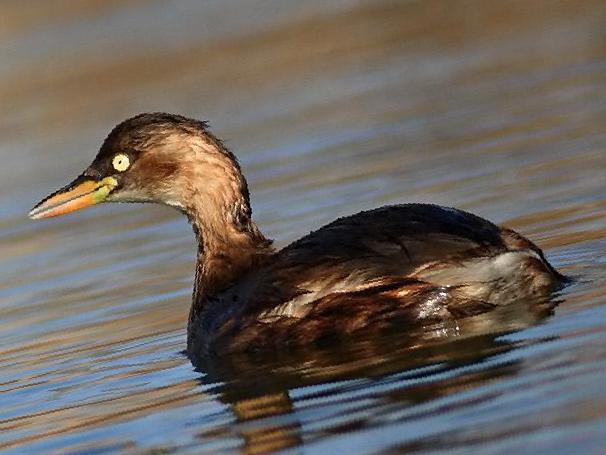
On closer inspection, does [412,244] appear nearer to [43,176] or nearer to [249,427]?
[249,427]

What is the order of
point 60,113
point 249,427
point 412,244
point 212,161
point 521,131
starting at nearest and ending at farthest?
1. point 249,427
2. point 412,244
3. point 212,161
4. point 521,131
5. point 60,113

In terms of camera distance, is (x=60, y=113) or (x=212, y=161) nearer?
(x=212, y=161)

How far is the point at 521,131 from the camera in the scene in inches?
512

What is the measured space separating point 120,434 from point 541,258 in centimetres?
223

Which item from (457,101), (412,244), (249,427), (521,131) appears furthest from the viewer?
(457,101)

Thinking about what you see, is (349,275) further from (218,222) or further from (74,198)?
(74,198)

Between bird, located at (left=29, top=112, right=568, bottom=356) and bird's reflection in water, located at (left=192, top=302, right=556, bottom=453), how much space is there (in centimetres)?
9

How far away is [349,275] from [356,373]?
27.8 inches

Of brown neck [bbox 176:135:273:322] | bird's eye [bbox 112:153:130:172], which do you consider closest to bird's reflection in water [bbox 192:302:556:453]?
brown neck [bbox 176:135:273:322]

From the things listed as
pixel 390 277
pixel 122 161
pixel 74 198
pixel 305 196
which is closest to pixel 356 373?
pixel 390 277

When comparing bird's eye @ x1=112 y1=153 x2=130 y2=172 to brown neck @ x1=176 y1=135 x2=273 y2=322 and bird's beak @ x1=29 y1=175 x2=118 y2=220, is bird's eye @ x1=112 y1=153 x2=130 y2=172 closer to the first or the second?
bird's beak @ x1=29 y1=175 x2=118 y2=220

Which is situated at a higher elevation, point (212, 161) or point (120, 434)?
point (212, 161)

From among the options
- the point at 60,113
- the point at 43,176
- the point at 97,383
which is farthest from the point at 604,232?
the point at 60,113

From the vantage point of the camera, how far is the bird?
804 cm
